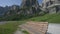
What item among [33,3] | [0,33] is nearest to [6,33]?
[0,33]

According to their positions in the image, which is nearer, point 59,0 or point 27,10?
point 59,0

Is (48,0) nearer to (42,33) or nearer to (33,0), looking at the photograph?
(33,0)

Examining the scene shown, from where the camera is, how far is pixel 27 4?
123 m

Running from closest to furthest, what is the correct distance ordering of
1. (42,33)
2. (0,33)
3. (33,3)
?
(0,33)
(42,33)
(33,3)

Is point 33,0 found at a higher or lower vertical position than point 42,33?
lower

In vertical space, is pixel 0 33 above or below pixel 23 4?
above

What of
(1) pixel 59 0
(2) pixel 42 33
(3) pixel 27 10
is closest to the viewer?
(2) pixel 42 33

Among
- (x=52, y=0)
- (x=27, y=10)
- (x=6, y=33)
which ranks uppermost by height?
(x=6, y=33)

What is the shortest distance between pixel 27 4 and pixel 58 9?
42.6 metres

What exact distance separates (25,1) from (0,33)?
11474 cm

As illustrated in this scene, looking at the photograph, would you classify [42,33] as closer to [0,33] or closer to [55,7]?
[0,33]

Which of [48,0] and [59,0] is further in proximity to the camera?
[48,0]

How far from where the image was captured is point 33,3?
120 m

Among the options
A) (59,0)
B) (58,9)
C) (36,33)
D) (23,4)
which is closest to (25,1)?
(23,4)
